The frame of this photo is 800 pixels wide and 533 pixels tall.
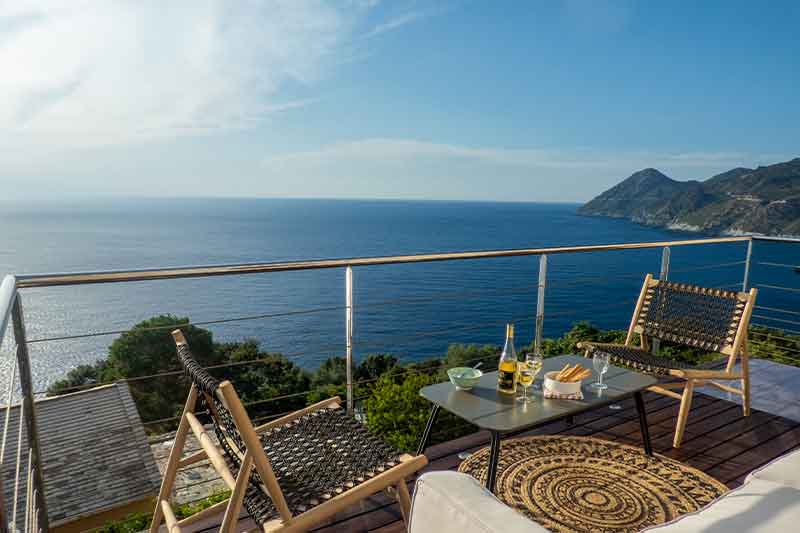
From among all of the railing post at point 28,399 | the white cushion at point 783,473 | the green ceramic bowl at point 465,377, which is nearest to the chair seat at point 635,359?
the green ceramic bowl at point 465,377

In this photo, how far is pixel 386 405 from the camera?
12.9 ft

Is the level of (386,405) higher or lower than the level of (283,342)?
higher

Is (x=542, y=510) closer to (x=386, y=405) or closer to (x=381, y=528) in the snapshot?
(x=381, y=528)

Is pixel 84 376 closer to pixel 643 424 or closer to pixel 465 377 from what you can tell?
pixel 465 377

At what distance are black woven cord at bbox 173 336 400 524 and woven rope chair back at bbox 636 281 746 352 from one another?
236 cm

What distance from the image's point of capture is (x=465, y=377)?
215 cm

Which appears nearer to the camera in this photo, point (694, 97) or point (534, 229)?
point (694, 97)

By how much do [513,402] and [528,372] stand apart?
16 centimetres

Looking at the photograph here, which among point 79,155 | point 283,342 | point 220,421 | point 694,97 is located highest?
point 694,97

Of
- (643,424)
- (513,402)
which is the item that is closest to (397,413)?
(643,424)

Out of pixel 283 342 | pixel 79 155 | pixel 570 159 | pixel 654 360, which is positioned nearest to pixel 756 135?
pixel 570 159

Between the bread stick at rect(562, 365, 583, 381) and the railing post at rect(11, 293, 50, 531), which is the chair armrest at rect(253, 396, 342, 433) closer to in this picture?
the railing post at rect(11, 293, 50, 531)

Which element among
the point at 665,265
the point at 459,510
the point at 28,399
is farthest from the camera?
the point at 665,265

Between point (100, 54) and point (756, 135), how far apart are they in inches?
1317
